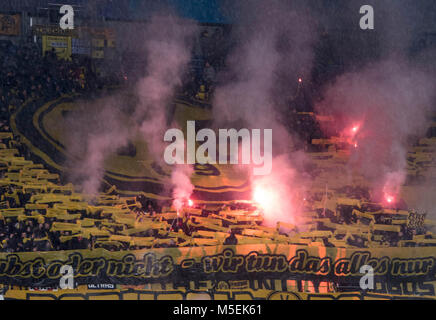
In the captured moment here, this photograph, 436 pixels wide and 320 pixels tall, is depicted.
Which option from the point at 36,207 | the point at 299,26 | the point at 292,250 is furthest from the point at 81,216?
the point at 299,26

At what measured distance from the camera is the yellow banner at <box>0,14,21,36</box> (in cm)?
1147

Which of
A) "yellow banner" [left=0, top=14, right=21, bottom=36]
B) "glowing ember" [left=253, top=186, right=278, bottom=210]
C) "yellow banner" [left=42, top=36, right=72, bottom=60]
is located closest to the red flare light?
"glowing ember" [left=253, top=186, right=278, bottom=210]

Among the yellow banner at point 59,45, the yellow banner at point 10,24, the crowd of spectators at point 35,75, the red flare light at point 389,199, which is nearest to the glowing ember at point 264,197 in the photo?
the red flare light at point 389,199

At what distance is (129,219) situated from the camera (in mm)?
7992

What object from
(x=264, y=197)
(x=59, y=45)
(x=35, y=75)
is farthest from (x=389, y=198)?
(x=59, y=45)

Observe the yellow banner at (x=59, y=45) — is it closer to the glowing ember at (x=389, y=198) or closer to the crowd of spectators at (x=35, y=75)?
the crowd of spectators at (x=35, y=75)

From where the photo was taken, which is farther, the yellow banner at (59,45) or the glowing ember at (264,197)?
the yellow banner at (59,45)

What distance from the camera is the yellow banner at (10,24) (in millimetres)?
11469

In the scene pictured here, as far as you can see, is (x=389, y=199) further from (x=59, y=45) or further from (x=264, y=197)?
(x=59, y=45)

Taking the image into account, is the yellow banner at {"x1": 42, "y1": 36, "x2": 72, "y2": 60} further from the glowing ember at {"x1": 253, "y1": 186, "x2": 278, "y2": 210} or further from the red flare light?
the red flare light
